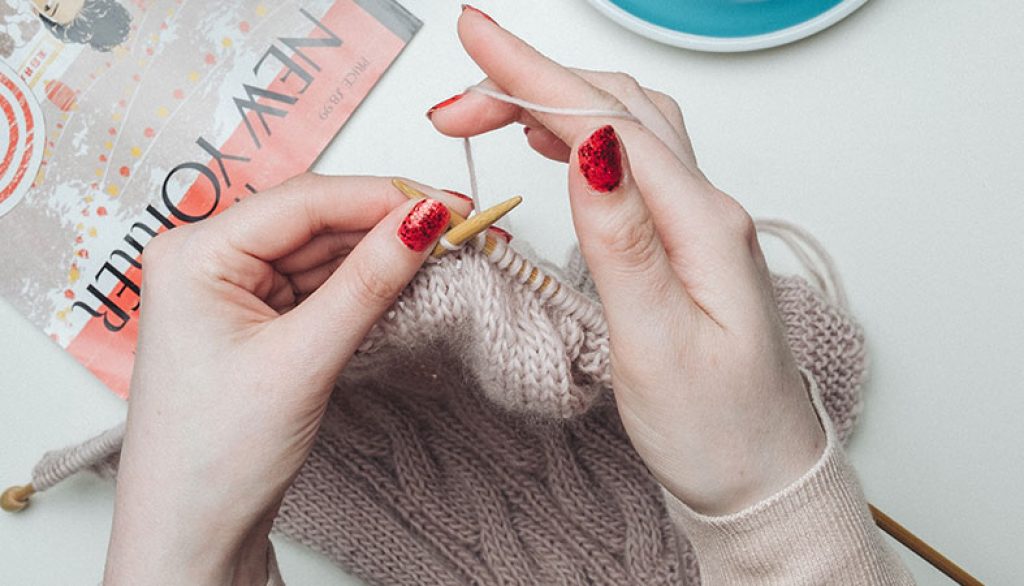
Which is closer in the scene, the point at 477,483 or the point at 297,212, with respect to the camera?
the point at 297,212

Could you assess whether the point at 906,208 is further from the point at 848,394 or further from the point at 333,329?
the point at 333,329

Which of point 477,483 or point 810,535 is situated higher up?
point 810,535

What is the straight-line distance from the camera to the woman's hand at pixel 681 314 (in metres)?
0.55

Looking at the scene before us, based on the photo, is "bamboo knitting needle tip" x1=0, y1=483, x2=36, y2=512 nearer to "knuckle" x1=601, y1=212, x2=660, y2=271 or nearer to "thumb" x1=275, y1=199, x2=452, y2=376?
"thumb" x1=275, y1=199, x2=452, y2=376

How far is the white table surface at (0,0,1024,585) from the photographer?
0.88 m

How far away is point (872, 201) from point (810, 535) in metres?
0.44

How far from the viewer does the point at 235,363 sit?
1.94 ft

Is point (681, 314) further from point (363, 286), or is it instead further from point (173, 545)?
point (173, 545)

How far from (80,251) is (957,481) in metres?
0.97

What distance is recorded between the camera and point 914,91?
0.89 m

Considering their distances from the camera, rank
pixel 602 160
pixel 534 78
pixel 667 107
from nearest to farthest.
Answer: pixel 602 160, pixel 534 78, pixel 667 107

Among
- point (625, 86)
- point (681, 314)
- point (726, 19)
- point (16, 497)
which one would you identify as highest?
point (726, 19)

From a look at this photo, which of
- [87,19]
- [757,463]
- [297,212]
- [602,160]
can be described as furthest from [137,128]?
[757,463]

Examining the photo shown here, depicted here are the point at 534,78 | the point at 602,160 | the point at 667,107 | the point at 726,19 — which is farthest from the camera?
the point at 726,19
